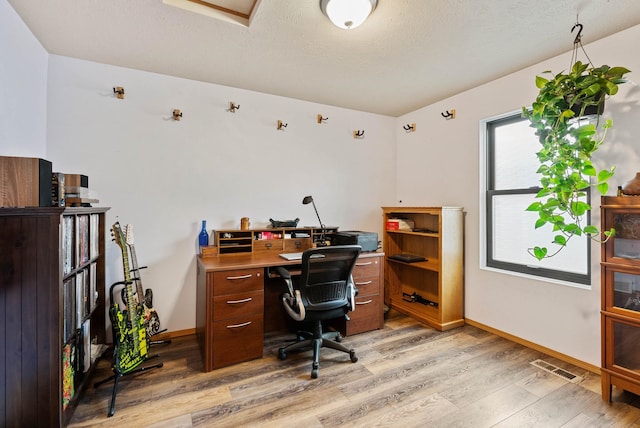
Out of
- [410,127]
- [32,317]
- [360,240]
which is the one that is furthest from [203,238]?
[410,127]

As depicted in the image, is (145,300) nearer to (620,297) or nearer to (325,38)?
(325,38)

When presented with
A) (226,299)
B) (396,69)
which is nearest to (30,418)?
(226,299)

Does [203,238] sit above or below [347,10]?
below

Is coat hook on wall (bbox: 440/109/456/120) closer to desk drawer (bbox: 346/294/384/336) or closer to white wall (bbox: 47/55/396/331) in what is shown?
white wall (bbox: 47/55/396/331)

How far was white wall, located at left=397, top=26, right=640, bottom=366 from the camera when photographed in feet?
6.79

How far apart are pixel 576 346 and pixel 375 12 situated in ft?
9.52

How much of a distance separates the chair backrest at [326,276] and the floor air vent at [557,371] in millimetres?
Result: 1602

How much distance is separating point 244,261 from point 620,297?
2655 millimetres

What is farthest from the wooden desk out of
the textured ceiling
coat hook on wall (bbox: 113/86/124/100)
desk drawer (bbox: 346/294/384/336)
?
the textured ceiling

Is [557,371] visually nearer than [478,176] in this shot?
Yes

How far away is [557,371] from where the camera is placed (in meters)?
2.21

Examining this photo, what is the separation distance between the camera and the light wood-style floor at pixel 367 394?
5.61 feet

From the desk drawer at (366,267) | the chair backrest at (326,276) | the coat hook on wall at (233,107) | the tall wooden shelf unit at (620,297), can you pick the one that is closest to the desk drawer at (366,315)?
the desk drawer at (366,267)

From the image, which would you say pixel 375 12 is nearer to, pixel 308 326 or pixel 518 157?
pixel 518 157
